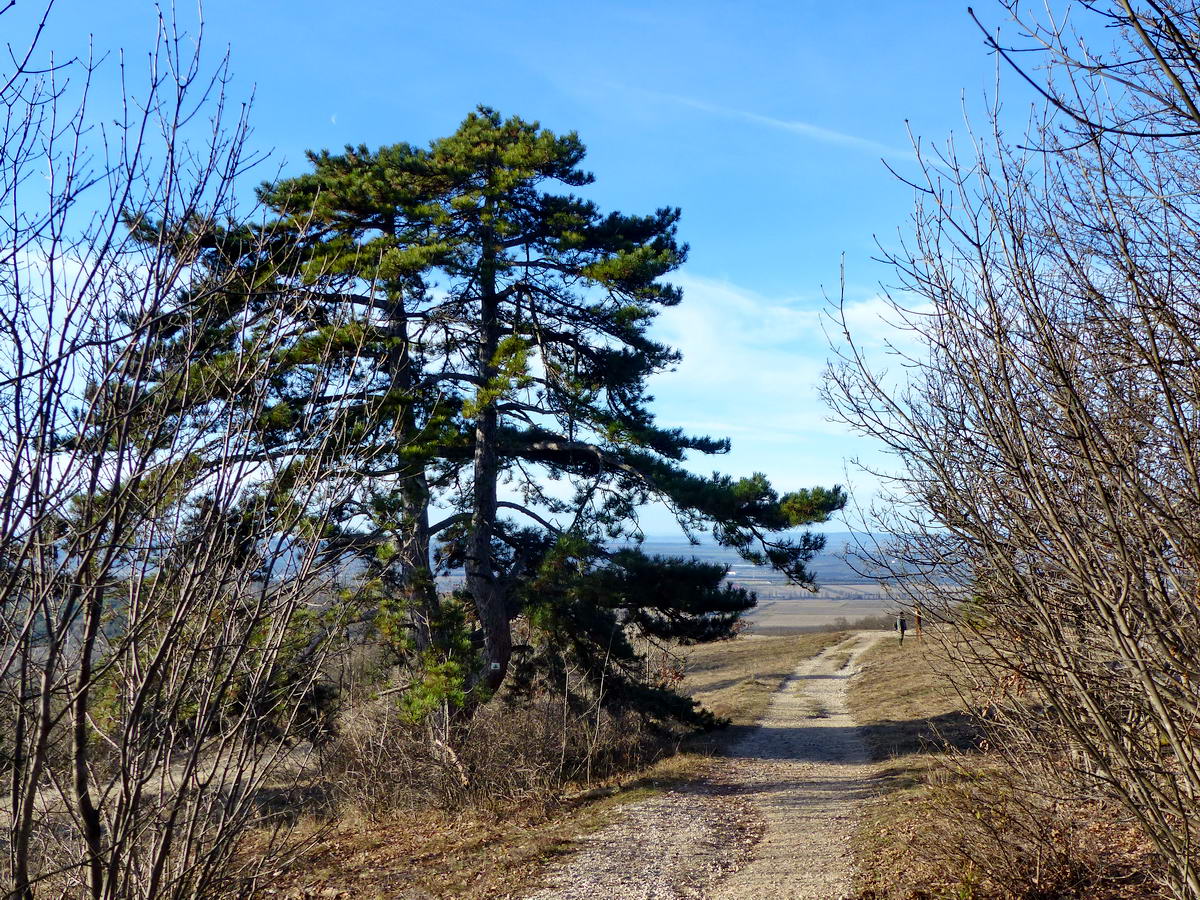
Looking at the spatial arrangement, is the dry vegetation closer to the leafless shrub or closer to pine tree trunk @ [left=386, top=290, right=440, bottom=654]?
the leafless shrub

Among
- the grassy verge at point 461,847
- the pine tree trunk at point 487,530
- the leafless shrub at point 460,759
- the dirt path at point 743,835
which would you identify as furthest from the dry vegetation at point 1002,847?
the pine tree trunk at point 487,530

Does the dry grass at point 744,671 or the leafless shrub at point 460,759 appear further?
the dry grass at point 744,671

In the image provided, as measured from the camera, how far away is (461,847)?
1095cm

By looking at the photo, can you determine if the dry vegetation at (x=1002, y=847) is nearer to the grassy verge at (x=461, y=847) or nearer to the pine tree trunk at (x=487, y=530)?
the grassy verge at (x=461, y=847)

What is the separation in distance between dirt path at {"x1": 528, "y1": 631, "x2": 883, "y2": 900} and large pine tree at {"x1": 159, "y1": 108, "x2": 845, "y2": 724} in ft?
8.28

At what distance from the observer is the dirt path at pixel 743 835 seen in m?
8.68

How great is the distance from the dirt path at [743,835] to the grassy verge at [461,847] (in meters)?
0.41

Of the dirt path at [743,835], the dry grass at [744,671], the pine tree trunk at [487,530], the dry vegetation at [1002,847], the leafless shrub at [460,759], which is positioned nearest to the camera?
the dry vegetation at [1002,847]

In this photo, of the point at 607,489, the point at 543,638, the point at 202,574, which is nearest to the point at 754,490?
the point at 607,489

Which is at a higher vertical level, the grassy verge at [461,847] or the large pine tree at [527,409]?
the large pine tree at [527,409]

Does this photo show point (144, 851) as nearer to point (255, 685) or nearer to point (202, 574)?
point (255, 685)

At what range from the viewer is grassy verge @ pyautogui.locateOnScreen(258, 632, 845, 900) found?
9.31 meters

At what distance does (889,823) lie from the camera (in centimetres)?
1018

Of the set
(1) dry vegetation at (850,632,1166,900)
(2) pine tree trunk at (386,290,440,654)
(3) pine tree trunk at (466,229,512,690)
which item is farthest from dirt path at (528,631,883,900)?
(2) pine tree trunk at (386,290,440,654)
